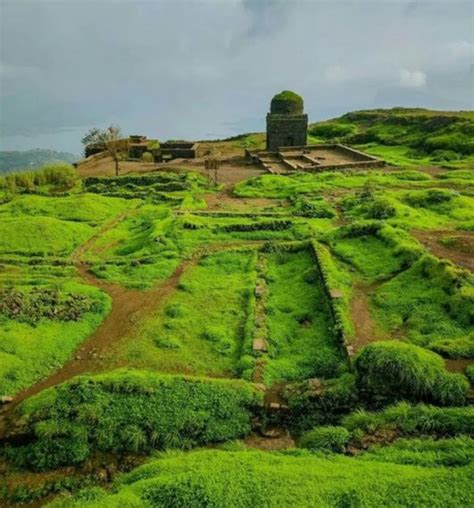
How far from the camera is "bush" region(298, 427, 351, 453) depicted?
731 cm

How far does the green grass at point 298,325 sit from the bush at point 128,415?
54.0 inches

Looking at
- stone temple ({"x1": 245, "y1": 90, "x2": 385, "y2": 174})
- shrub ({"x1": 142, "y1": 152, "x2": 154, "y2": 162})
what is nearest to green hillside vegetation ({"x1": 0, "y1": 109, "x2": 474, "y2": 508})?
stone temple ({"x1": 245, "y1": 90, "x2": 385, "y2": 174})

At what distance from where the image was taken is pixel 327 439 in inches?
293

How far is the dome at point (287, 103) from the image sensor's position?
41.4 meters

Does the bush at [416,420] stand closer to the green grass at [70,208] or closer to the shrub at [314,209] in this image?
the shrub at [314,209]

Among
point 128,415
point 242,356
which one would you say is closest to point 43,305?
point 128,415

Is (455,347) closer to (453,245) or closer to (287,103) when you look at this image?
(453,245)

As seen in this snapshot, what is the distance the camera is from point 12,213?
73.8 feet

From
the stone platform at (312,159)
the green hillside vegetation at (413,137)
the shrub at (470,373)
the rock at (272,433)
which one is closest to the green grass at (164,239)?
the rock at (272,433)

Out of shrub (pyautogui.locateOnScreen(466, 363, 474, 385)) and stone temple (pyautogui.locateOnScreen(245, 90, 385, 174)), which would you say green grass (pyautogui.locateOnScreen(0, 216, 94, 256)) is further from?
stone temple (pyautogui.locateOnScreen(245, 90, 385, 174))

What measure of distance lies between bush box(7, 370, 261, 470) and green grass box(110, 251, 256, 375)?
118 cm

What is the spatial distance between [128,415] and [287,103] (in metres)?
36.8

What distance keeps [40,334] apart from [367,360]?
7.28m

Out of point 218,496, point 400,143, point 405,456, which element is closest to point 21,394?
point 218,496
